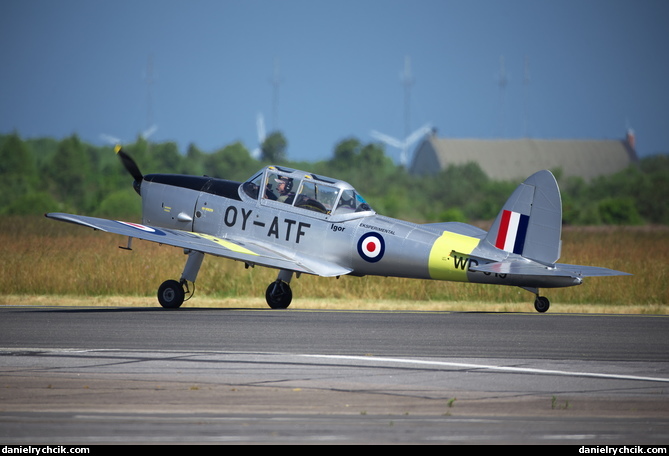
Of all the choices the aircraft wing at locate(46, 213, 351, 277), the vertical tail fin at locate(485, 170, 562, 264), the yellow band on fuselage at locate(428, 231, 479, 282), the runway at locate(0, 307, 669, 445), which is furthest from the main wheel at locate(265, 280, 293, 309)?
the vertical tail fin at locate(485, 170, 562, 264)

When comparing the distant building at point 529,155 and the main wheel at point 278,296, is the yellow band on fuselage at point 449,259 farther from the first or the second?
the distant building at point 529,155

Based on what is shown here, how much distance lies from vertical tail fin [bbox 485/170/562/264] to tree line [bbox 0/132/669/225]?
34.7 meters

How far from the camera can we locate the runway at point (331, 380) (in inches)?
312

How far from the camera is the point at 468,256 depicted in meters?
17.0

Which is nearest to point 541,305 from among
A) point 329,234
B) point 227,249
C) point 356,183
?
point 329,234

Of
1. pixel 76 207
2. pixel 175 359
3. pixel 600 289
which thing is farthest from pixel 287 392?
pixel 76 207

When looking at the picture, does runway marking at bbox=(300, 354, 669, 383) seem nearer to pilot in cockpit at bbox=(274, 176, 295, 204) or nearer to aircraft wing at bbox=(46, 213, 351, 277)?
aircraft wing at bbox=(46, 213, 351, 277)

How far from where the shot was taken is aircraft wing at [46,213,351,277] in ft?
57.3

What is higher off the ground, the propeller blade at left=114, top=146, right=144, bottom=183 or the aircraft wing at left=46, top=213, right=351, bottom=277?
the propeller blade at left=114, top=146, right=144, bottom=183

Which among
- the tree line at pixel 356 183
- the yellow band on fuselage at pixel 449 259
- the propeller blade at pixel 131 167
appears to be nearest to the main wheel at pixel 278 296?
the yellow band on fuselage at pixel 449 259

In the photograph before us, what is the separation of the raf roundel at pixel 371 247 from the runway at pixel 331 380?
1770mm

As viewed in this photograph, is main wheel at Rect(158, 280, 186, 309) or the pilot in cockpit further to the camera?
the pilot in cockpit

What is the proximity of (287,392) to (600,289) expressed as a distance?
1366cm
